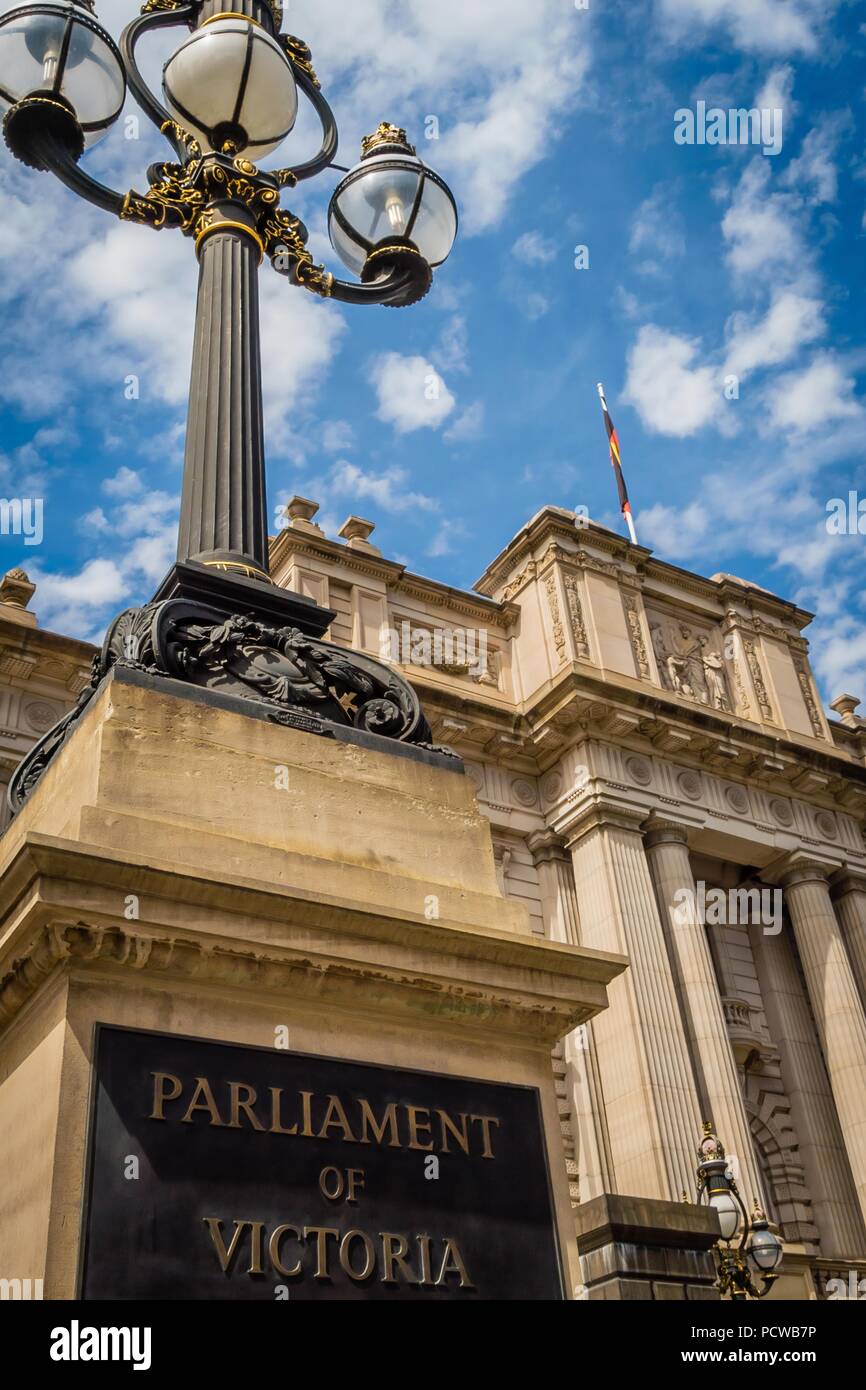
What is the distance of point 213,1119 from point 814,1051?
24860 millimetres

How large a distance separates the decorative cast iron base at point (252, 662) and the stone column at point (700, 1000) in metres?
17.5

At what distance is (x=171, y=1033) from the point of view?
4621 millimetres

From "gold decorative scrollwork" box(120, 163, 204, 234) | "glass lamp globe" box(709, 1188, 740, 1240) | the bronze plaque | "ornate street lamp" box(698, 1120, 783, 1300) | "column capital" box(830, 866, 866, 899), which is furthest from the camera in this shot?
"column capital" box(830, 866, 866, 899)

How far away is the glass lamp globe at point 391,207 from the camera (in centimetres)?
912

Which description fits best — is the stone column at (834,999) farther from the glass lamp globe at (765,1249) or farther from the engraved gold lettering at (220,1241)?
the engraved gold lettering at (220,1241)

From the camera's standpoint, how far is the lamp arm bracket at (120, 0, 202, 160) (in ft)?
28.3

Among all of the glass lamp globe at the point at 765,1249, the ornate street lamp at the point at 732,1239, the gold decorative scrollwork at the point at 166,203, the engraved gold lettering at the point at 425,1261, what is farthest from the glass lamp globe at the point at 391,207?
the glass lamp globe at the point at 765,1249

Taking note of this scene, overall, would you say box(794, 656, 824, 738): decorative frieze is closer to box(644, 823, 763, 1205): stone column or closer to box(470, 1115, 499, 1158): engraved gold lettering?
box(644, 823, 763, 1205): stone column

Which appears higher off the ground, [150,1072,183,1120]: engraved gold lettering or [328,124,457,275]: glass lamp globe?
[328,124,457,275]: glass lamp globe

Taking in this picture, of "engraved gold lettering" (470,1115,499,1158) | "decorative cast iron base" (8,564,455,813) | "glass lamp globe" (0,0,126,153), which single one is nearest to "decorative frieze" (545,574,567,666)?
"glass lamp globe" (0,0,126,153)

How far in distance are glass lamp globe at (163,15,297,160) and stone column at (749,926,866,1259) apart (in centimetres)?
2232

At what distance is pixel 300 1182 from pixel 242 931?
0.88 meters
